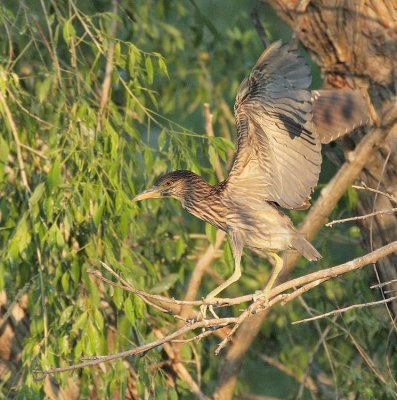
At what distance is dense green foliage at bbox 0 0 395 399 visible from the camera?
5.27 metres

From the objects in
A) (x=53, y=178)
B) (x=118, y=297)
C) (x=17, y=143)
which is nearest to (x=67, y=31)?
(x=17, y=143)

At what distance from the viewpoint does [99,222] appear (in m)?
5.22

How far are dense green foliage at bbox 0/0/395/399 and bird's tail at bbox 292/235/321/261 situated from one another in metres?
0.79

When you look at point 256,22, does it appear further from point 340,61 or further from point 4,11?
point 4,11

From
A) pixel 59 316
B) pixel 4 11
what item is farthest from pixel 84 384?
pixel 4 11

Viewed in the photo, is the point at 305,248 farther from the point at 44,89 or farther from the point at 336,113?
the point at 44,89

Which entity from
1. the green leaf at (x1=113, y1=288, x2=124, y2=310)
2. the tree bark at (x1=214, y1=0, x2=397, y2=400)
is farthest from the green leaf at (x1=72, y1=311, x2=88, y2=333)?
the tree bark at (x1=214, y1=0, x2=397, y2=400)

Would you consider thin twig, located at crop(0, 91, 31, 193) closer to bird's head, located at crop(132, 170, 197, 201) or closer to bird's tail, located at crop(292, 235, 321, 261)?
bird's head, located at crop(132, 170, 197, 201)

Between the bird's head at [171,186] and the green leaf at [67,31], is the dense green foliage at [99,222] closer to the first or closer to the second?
the green leaf at [67,31]

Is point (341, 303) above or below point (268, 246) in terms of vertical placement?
below

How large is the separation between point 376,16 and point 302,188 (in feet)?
4.31

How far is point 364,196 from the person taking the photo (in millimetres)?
6141

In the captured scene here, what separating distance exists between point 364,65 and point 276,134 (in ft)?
3.72

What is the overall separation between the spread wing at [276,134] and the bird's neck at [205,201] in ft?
0.28
